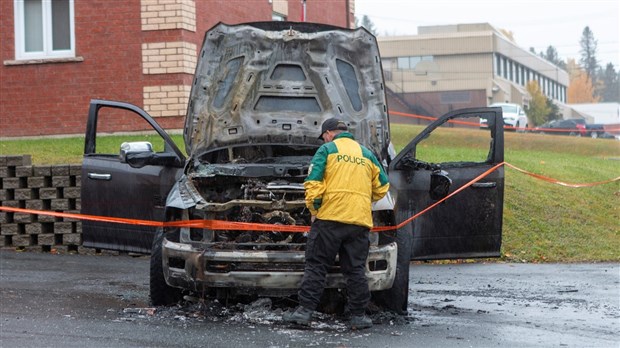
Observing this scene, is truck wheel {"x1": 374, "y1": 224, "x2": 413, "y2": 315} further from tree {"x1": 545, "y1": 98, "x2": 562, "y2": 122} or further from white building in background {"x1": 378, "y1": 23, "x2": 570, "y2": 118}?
tree {"x1": 545, "y1": 98, "x2": 562, "y2": 122}

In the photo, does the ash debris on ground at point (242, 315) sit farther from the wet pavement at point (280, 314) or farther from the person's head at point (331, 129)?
the person's head at point (331, 129)

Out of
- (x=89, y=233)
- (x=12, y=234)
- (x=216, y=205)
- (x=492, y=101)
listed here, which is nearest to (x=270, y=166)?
(x=216, y=205)

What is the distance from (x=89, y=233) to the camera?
11219 millimetres

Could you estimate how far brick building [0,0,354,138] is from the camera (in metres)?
21.3

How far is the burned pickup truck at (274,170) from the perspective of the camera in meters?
8.77

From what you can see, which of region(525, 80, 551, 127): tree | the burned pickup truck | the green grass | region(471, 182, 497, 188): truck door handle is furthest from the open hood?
region(525, 80, 551, 127): tree

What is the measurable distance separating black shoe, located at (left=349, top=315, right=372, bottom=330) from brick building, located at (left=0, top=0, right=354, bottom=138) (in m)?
Answer: 13.2

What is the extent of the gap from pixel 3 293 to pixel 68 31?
499 inches

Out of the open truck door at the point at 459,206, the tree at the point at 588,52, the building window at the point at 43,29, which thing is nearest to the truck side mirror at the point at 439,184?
the open truck door at the point at 459,206

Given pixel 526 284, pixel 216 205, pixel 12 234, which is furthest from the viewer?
pixel 12 234

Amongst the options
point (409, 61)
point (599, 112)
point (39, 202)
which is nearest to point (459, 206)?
point (39, 202)

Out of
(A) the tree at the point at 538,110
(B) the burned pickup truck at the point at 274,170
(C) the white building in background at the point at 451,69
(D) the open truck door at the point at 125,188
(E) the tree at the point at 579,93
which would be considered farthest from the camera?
(E) the tree at the point at 579,93

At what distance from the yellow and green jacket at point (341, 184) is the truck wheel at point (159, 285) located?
1.50m

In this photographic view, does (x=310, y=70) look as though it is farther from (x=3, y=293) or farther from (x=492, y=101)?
(x=492, y=101)
